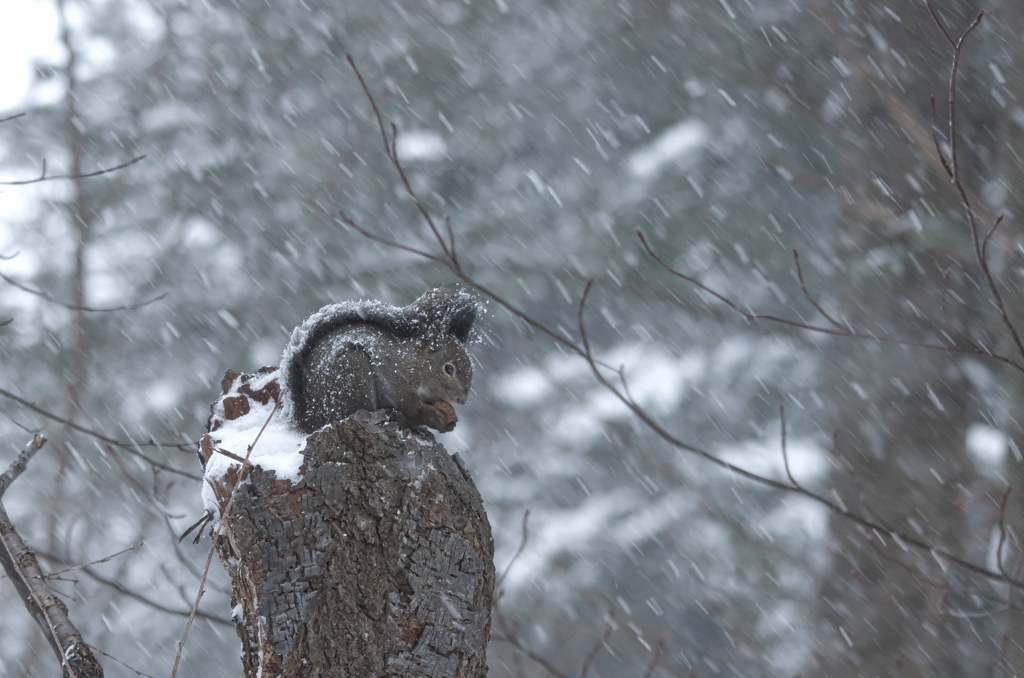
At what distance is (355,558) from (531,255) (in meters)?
4.68

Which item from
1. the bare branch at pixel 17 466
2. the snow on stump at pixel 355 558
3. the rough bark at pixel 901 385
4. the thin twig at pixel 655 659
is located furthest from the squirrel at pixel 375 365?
the rough bark at pixel 901 385

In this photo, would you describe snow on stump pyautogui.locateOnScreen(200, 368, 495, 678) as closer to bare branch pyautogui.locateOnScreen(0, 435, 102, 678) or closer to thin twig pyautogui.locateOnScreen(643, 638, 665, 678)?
bare branch pyautogui.locateOnScreen(0, 435, 102, 678)

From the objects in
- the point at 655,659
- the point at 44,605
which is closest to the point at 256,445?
the point at 44,605

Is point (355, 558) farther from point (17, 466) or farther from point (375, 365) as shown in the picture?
point (17, 466)

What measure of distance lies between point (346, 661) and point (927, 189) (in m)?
4.63

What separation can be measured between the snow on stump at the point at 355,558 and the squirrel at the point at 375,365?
0.21 m

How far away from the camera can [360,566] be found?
47.7 inches

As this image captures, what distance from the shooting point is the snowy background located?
5.33 meters

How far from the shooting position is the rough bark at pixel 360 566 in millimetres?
1180

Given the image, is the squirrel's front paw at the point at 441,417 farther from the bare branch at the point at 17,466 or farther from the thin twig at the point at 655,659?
the thin twig at the point at 655,659

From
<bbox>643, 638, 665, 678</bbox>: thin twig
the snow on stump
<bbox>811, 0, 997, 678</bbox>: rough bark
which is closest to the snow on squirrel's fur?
the snow on stump

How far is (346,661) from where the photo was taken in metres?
1.17

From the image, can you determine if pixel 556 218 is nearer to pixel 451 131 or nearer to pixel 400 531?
pixel 451 131

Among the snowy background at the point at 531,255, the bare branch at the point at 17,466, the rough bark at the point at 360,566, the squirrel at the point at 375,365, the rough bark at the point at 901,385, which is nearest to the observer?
the rough bark at the point at 360,566
